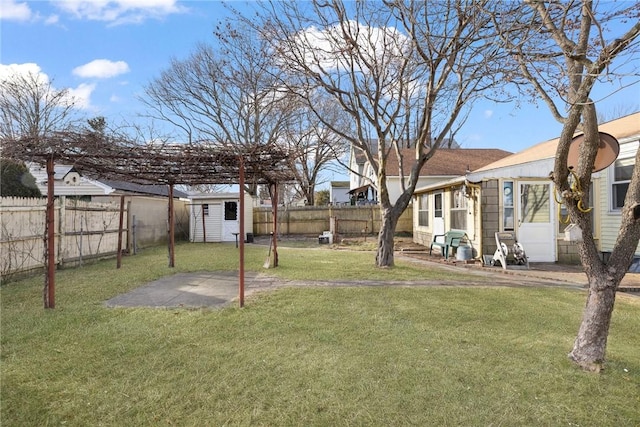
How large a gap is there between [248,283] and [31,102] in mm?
21583

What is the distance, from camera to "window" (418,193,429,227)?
1506cm

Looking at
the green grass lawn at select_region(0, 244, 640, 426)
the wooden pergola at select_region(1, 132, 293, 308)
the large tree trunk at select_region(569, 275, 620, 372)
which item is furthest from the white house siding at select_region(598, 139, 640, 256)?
the wooden pergola at select_region(1, 132, 293, 308)

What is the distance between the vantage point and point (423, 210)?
15609 mm

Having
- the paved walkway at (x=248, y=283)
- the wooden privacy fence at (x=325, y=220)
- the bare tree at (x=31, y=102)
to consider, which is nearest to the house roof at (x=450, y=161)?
the wooden privacy fence at (x=325, y=220)

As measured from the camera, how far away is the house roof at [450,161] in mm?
20719

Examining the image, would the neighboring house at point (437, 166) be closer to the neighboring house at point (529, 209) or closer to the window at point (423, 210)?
the window at point (423, 210)

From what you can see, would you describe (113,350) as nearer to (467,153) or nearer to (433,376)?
(433,376)

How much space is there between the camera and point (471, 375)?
3150 mm

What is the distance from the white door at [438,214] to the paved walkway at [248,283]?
3784mm

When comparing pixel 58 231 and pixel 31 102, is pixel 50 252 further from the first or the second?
pixel 31 102

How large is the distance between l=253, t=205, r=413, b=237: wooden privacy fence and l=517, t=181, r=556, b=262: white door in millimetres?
9313

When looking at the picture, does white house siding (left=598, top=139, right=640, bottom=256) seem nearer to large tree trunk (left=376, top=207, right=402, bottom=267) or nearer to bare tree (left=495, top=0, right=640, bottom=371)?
large tree trunk (left=376, top=207, right=402, bottom=267)

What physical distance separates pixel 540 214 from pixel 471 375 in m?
8.40

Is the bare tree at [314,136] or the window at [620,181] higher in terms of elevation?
the bare tree at [314,136]
